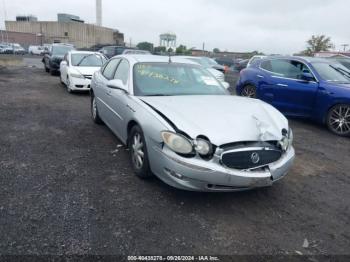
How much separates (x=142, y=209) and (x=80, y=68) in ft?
27.7

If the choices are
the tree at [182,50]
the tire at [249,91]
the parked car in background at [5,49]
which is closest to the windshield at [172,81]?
the tire at [249,91]

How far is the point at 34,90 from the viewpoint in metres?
11.6

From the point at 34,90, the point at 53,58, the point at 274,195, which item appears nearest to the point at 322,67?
the point at 274,195

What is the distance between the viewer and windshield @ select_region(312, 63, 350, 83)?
7.47 metres

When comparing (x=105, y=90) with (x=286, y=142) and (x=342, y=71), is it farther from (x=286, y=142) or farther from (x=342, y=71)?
(x=342, y=71)

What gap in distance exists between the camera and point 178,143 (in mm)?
3398

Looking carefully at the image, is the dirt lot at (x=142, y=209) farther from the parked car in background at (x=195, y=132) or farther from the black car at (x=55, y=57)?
the black car at (x=55, y=57)

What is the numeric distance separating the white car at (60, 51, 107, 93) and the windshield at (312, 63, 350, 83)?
22.7 ft

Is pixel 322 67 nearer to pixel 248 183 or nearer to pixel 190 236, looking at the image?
pixel 248 183

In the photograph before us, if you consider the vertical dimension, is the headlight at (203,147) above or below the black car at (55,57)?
below

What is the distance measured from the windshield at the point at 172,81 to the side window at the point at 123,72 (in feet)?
0.63

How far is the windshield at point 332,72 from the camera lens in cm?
747

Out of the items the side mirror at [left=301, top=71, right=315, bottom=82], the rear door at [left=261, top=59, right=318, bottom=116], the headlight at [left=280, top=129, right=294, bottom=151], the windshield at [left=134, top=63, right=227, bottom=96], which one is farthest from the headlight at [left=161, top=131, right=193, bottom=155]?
the side mirror at [left=301, top=71, right=315, bottom=82]

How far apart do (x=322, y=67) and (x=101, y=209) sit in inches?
258
